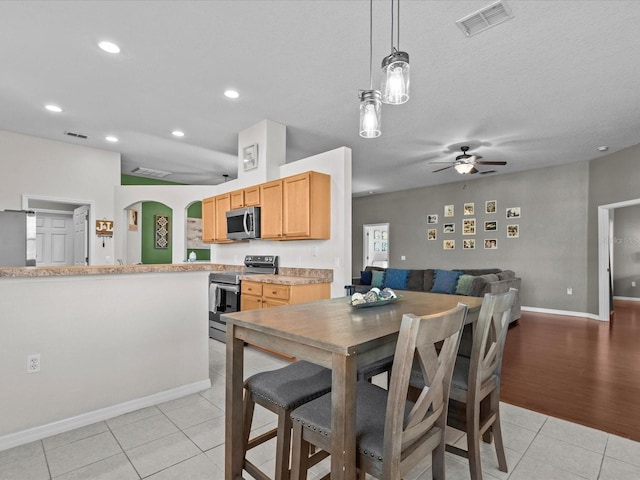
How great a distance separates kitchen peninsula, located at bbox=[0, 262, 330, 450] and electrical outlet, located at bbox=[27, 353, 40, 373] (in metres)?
0.02

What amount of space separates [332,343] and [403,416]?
342 millimetres

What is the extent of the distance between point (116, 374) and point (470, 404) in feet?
7.82

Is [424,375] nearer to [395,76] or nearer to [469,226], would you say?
[395,76]

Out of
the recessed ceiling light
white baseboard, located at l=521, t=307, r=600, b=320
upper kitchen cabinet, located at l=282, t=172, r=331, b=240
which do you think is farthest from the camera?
white baseboard, located at l=521, t=307, r=600, b=320

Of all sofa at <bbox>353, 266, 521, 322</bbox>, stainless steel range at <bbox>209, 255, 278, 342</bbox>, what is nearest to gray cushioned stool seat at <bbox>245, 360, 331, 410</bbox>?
stainless steel range at <bbox>209, 255, 278, 342</bbox>

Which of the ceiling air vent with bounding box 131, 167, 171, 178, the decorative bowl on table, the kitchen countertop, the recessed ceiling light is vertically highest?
the recessed ceiling light

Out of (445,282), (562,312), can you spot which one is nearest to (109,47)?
(445,282)

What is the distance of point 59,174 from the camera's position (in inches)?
213

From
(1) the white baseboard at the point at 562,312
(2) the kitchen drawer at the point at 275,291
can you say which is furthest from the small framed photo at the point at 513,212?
(2) the kitchen drawer at the point at 275,291

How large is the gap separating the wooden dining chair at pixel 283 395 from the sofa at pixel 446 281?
3.91m

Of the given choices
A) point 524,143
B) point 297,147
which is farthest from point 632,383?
point 297,147

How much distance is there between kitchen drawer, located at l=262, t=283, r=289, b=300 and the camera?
12.4ft

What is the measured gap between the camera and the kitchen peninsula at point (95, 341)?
2.08 metres

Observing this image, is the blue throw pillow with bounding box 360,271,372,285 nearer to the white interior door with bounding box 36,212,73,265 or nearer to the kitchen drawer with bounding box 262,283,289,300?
the kitchen drawer with bounding box 262,283,289,300
